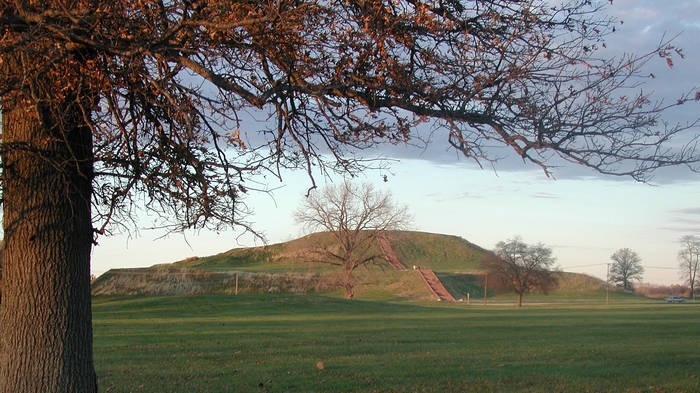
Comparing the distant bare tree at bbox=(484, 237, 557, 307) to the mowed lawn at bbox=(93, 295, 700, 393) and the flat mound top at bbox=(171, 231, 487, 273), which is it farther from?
the mowed lawn at bbox=(93, 295, 700, 393)

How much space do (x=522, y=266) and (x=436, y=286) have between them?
14010mm

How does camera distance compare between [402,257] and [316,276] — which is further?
[402,257]

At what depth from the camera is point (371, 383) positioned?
993 cm

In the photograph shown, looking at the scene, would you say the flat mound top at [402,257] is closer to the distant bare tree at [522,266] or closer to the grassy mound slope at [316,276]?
the grassy mound slope at [316,276]

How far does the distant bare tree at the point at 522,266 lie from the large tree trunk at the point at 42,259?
2178 inches

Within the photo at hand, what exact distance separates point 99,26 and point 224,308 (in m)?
29.1

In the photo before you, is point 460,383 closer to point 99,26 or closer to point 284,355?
point 284,355

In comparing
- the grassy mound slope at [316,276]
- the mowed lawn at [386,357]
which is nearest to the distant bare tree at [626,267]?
the grassy mound slope at [316,276]

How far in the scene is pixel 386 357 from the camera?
43.8ft

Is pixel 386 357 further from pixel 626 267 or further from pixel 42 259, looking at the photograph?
pixel 626 267

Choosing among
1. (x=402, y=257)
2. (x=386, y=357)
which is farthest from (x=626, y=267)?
(x=386, y=357)

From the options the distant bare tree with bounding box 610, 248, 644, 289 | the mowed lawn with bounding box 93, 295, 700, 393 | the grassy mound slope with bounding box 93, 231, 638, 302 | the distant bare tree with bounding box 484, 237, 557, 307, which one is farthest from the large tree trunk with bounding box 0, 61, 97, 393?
the distant bare tree with bounding box 610, 248, 644, 289

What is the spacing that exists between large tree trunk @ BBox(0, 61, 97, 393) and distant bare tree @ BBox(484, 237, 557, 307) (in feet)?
182

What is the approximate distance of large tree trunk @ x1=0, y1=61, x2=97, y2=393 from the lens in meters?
5.75
